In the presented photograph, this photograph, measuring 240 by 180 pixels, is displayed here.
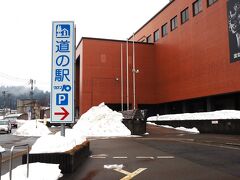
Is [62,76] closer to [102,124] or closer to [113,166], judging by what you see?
[113,166]

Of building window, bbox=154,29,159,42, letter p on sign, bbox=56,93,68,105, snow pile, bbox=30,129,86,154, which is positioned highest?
building window, bbox=154,29,159,42

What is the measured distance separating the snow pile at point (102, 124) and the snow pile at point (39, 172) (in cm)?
2156

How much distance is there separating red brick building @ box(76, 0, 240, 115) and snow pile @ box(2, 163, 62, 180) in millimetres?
33349

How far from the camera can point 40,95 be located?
106m

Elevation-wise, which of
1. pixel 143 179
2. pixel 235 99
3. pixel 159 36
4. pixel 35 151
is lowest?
pixel 143 179

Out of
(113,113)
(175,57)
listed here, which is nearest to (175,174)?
(113,113)

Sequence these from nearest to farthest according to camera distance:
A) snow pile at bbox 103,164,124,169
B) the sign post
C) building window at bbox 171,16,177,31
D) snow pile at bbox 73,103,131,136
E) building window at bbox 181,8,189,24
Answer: snow pile at bbox 103,164,124,169 → the sign post → snow pile at bbox 73,103,131,136 → building window at bbox 181,8,189,24 → building window at bbox 171,16,177,31

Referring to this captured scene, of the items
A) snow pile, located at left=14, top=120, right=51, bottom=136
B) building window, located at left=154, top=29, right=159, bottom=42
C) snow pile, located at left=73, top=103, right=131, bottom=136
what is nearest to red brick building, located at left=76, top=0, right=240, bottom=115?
building window, located at left=154, top=29, right=159, bottom=42

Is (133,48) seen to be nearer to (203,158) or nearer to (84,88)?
(84,88)

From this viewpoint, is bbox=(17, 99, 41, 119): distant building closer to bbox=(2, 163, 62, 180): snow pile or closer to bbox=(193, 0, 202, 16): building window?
bbox=(193, 0, 202, 16): building window

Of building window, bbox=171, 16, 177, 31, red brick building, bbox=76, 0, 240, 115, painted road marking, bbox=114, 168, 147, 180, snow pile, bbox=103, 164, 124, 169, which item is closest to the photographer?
painted road marking, bbox=114, 168, 147, 180

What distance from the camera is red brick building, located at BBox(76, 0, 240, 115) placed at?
42500 mm

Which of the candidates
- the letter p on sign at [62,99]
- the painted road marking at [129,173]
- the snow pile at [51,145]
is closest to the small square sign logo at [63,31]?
the letter p on sign at [62,99]

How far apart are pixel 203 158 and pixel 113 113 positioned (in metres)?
21.1
